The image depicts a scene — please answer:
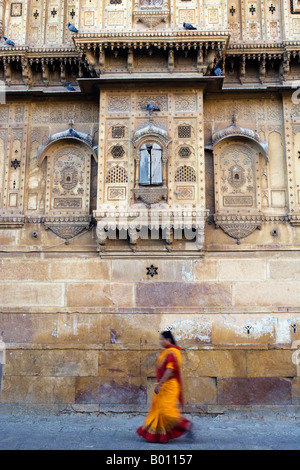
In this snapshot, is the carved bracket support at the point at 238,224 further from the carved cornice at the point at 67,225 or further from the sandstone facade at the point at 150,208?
the carved cornice at the point at 67,225

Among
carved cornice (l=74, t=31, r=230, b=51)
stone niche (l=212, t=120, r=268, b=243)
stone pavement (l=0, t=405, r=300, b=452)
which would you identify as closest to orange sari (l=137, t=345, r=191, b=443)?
stone pavement (l=0, t=405, r=300, b=452)

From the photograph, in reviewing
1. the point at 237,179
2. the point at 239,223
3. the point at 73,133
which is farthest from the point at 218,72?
the point at 73,133

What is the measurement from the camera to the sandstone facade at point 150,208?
805 centimetres

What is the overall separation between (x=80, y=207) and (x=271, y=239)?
144 inches

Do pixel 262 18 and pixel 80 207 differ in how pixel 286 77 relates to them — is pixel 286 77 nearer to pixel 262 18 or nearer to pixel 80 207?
pixel 262 18

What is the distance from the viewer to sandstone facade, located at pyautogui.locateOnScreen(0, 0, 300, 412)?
805 centimetres

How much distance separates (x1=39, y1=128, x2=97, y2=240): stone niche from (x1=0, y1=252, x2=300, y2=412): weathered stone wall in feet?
2.07

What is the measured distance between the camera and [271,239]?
8.55 m

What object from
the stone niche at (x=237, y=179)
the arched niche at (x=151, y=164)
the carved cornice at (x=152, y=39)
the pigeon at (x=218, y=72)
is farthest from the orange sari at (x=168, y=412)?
the carved cornice at (x=152, y=39)

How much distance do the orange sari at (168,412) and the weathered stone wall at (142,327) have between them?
2.42m

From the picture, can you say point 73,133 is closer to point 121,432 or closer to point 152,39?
point 152,39

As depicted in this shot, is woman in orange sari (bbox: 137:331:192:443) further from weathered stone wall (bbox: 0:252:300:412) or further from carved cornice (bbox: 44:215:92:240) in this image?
carved cornice (bbox: 44:215:92:240)
